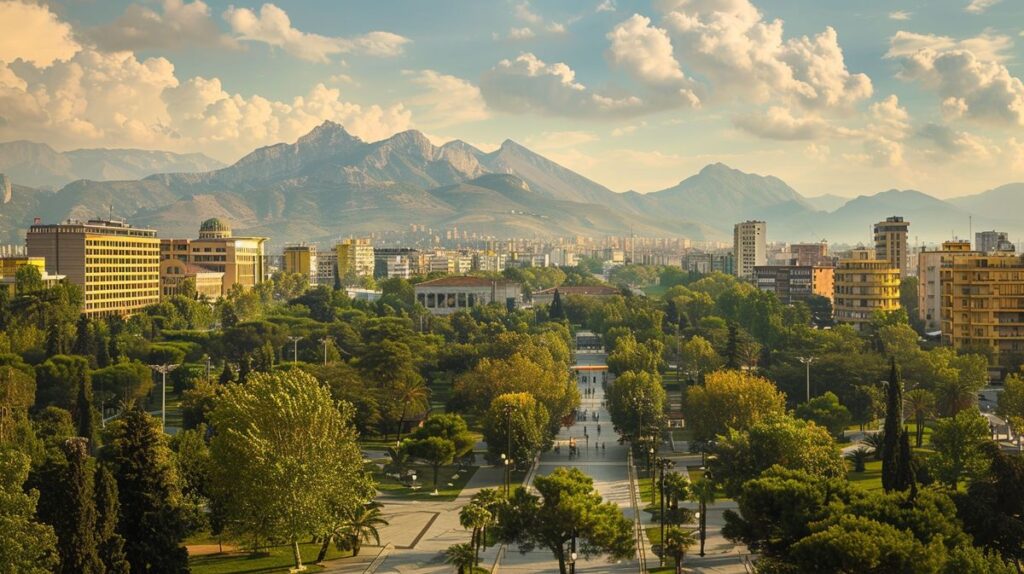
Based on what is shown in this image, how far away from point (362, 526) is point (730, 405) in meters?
24.4

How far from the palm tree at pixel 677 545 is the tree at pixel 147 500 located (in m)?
16.5

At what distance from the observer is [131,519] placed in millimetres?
37844

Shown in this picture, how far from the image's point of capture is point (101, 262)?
127562 mm

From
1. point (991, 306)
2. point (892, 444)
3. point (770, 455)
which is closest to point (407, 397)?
point (770, 455)

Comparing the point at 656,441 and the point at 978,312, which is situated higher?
the point at 978,312

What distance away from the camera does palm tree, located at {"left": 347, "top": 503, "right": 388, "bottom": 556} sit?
41938 millimetres

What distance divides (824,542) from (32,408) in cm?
5216

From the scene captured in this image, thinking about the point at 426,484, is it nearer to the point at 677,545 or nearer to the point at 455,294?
the point at 677,545

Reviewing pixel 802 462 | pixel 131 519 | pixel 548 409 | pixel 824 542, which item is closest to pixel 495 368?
pixel 548 409

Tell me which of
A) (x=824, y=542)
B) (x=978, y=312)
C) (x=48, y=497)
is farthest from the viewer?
(x=978, y=312)

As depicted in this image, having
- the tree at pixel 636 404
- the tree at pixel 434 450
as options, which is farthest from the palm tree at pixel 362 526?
the tree at pixel 636 404

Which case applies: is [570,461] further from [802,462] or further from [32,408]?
[32,408]

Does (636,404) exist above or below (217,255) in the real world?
below

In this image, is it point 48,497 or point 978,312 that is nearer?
point 48,497
